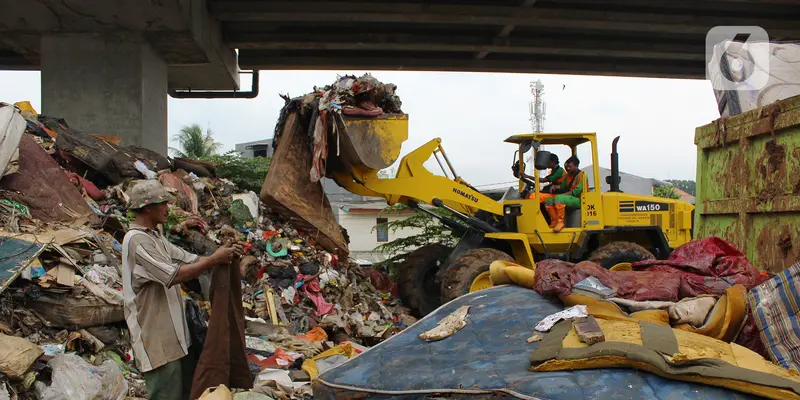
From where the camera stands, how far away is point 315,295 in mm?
7148

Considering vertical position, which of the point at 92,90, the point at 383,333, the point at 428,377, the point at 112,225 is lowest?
the point at 383,333

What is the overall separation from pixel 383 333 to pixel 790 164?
420 centimetres

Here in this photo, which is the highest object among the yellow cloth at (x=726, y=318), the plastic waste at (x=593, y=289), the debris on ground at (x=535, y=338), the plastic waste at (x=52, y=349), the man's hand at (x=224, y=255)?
the man's hand at (x=224, y=255)

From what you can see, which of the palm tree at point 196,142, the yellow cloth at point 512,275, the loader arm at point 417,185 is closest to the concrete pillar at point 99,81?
the loader arm at point 417,185

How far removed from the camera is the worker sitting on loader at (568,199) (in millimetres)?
8352

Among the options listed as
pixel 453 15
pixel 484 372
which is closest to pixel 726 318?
pixel 484 372

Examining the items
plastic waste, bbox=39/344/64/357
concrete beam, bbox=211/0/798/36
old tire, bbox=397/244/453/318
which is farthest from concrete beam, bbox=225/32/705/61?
plastic waste, bbox=39/344/64/357

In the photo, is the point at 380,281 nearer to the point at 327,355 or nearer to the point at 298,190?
the point at 298,190

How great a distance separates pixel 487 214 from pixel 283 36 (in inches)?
184

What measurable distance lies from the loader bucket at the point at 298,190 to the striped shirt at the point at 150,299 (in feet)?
15.4

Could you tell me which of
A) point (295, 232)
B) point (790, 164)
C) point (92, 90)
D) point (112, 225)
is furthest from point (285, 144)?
point (790, 164)

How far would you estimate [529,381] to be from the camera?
2.19 meters

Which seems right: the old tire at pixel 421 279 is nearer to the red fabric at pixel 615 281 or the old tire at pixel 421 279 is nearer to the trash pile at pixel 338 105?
the trash pile at pixel 338 105

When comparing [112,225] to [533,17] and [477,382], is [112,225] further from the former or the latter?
[533,17]
